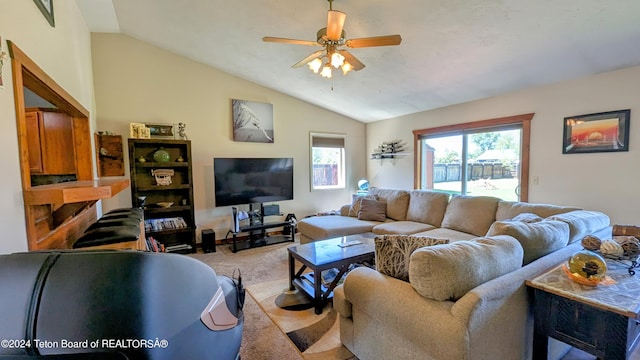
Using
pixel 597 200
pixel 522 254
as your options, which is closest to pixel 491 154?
pixel 597 200

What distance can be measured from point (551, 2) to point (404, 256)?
236 cm

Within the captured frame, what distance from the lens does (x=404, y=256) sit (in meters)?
1.65

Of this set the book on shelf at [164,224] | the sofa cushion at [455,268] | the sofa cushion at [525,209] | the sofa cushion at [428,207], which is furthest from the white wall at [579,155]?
the book on shelf at [164,224]

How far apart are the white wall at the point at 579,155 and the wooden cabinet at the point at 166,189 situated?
4.56m

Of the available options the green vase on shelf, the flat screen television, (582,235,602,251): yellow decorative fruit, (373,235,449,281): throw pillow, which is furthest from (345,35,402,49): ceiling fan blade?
the green vase on shelf

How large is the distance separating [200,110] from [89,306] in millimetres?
4319

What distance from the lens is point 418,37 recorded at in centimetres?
288

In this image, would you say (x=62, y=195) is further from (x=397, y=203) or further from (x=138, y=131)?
(x=397, y=203)

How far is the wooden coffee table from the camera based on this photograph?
248 centimetres

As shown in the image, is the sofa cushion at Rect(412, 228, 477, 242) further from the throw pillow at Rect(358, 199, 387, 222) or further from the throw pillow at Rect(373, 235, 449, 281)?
the throw pillow at Rect(373, 235, 449, 281)

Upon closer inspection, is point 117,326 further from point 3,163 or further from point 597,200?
point 597,200

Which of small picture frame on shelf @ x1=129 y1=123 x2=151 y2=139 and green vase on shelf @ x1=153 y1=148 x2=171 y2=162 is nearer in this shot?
small picture frame on shelf @ x1=129 y1=123 x2=151 y2=139

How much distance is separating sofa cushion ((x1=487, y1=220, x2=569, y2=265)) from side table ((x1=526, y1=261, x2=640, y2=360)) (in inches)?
7.3

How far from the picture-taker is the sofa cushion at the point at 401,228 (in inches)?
143
